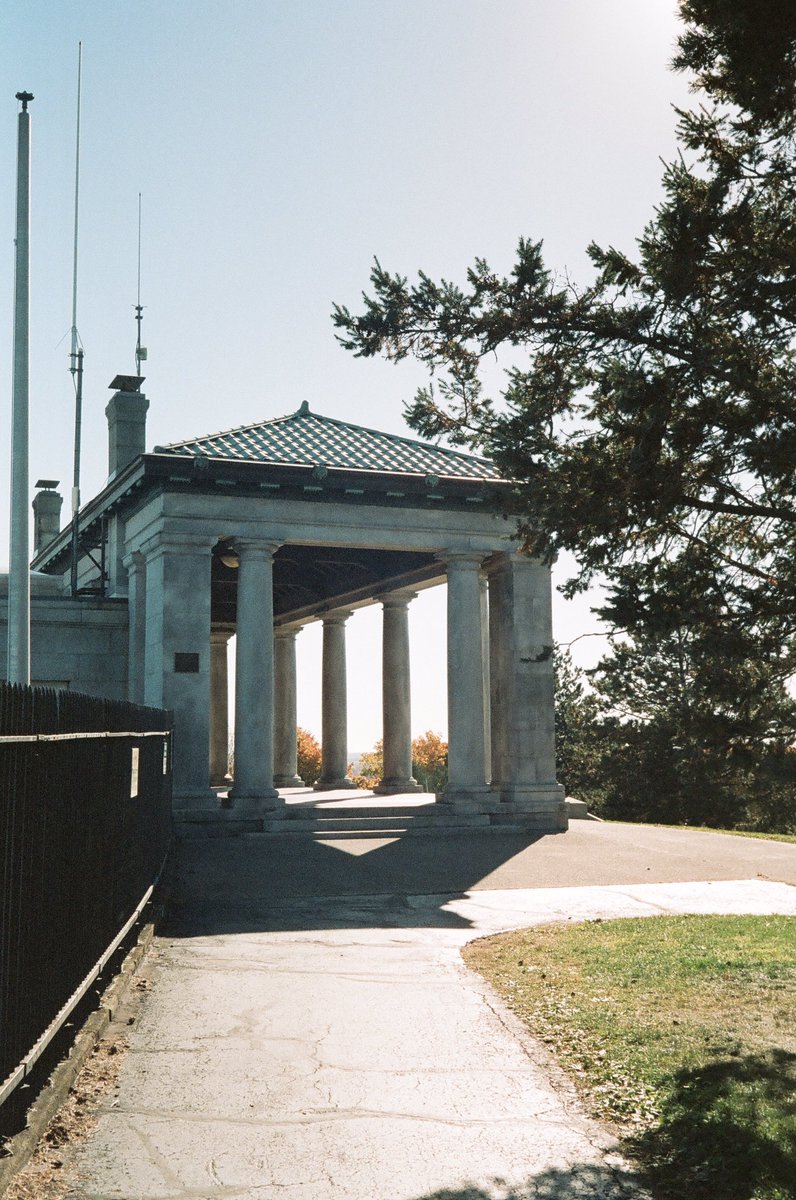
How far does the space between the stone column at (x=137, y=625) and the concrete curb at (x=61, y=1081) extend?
678 inches

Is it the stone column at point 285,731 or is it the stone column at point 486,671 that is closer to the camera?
the stone column at point 486,671

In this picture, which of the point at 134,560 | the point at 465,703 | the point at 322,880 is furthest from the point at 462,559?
the point at 322,880

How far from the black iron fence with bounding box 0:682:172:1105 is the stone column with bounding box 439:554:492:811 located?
14.7 metres

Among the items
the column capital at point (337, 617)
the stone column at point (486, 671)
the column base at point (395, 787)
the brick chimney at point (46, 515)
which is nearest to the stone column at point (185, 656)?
the stone column at point (486, 671)

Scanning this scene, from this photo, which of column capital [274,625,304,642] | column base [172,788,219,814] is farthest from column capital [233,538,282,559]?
column capital [274,625,304,642]

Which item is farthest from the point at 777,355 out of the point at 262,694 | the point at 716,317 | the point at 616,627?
the point at 262,694

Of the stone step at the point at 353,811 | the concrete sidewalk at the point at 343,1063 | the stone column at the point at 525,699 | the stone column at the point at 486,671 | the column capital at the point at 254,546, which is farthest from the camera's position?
the stone column at the point at 486,671

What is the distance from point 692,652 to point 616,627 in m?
0.70

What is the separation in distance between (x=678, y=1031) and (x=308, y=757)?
6737 centimetres

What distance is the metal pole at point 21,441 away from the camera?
16.3 metres

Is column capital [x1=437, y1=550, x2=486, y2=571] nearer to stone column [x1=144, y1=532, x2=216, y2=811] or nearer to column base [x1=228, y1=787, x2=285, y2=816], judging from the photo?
stone column [x1=144, y1=532, x2=216, y2=811]

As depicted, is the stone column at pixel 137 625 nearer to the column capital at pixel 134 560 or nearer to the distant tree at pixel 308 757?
the column capital at pixel 134 560

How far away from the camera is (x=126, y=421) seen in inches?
1332

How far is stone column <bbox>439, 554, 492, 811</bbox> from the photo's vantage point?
26078 millimetres
